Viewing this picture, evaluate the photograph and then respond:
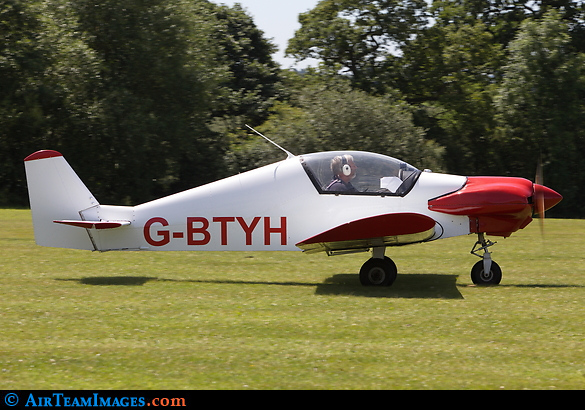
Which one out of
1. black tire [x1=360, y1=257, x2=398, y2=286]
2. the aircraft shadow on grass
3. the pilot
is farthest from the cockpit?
the aircraft shadow on grass

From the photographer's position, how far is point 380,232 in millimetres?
10328

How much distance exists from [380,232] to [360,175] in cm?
104

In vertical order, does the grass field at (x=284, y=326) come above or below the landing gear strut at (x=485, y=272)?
below

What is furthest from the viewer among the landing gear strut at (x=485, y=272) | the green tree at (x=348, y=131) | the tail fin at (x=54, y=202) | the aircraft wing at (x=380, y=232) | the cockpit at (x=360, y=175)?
the green tree at (x=348, y=131)

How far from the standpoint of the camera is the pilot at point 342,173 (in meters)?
10.9

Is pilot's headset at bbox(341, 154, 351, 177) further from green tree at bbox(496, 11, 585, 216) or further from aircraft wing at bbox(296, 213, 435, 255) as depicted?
green tree at bbox(496, 11, 585, 216)

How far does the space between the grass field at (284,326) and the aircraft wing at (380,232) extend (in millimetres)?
731

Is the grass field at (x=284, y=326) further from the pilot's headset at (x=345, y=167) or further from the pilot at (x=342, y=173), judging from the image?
the pilot's headset at (x=345, y=167)

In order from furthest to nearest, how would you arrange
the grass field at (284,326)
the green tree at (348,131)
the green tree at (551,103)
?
the green tree at (551,103), the green tree at (348,131), the grass field at (284,326)

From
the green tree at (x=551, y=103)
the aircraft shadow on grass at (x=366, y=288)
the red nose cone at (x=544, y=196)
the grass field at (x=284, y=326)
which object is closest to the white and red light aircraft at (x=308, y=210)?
the red nose cone at (x=544, y=196)

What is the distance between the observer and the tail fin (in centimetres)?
1132

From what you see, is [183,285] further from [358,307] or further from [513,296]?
[513,296]

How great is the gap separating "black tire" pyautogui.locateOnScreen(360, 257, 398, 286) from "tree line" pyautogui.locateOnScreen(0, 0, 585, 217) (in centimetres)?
2201

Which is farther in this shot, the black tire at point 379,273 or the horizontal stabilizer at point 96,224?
the horizontal stabilizer at point 96,224
